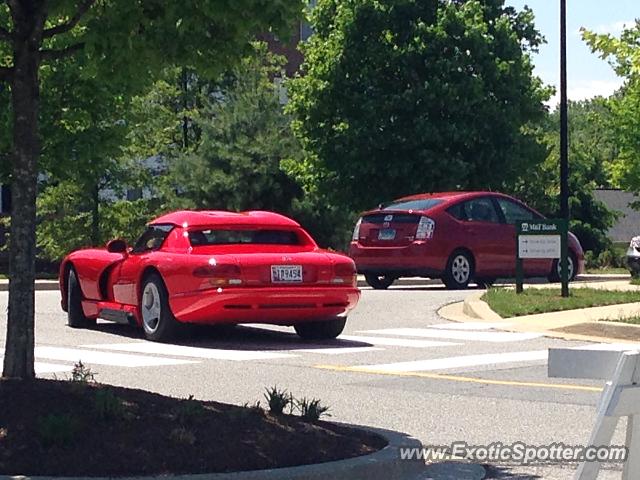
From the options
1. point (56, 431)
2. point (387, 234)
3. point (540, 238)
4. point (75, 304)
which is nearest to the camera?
point (56, 431)

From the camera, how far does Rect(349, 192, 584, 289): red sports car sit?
71.5 feet

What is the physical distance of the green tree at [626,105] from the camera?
58.7 ft

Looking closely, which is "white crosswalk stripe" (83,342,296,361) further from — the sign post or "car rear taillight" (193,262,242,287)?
the sign post

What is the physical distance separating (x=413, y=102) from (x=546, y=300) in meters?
17.3

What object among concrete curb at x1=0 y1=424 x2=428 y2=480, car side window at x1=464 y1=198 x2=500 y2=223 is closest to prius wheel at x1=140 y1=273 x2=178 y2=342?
concrete curb at x1=0 y1=424 x2=428 y2=480

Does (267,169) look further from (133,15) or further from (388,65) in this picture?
(133,15)

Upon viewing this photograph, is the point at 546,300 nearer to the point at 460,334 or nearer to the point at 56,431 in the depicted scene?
the point at 460,334

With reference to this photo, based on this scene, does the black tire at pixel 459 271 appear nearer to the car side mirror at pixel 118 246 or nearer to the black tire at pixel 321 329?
the black tire at pixel 321 329

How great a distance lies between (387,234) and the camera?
22.2 meters

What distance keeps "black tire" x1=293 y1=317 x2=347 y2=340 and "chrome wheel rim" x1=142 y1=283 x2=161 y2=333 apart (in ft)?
5.20

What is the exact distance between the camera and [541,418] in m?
9.28

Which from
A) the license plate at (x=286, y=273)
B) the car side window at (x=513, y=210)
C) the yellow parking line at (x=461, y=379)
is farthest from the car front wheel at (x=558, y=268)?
the yellow parking line at (x=461, y=379)

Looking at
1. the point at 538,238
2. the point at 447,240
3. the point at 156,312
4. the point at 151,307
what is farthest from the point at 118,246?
the point at 447,240

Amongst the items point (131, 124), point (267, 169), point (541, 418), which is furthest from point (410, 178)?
point (541, 418)
